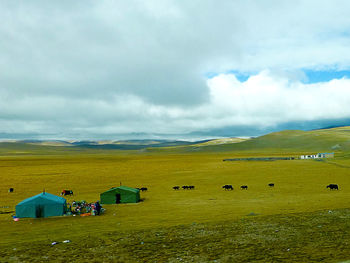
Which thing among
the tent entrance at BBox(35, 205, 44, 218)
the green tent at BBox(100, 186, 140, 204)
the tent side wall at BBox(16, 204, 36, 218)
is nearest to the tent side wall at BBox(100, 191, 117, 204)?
the green tent at BBox(100, 186, 140, 204)

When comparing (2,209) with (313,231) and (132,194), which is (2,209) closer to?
(132,194)

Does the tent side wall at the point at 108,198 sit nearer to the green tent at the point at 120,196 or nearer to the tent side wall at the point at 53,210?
the green tent at the point at 120,196

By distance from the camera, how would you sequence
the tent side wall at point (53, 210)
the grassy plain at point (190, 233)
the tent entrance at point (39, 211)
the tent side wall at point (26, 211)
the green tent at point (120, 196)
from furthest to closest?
the green tent at point (120, 196)
the tent side wall at point (53, 210)
the tent entrance at point (39, 211)
the tent side wall at point (26, 211)
the grassy plain at point (190, 233)

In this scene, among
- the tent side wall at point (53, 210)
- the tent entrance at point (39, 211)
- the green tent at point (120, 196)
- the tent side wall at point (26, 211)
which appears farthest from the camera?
the green tent at point (120, 196)

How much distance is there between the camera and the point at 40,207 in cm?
3173

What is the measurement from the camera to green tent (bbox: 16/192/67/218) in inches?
1234

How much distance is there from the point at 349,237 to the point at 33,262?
21.2 meters

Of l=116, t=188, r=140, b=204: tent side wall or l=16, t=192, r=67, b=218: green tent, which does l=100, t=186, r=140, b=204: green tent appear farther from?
l=16, t=192, r=67, b=218: green tent

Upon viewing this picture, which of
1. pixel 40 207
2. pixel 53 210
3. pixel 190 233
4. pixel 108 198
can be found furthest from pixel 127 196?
pixel 190 233

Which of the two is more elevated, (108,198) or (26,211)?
(26,211)

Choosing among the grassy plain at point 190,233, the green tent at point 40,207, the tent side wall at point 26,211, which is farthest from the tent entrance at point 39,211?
the grassy plain at point 190,233

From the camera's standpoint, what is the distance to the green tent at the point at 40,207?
103 feet

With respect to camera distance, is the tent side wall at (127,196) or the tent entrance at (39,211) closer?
the tent entrance at (39,211)

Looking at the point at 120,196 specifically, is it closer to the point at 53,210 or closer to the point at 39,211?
the point at 53,210
